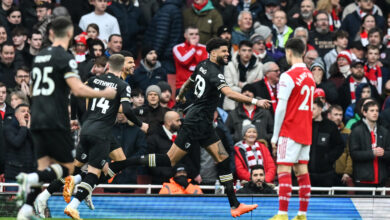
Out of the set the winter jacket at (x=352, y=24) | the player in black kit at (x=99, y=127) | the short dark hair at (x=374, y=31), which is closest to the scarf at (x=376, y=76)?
the short dark hair at (x=374, y=31)

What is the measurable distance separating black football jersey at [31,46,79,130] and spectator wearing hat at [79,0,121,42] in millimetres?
8477

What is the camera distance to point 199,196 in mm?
14234

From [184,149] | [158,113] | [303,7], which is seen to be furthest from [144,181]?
[303,7]

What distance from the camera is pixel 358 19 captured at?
2066 centimetres

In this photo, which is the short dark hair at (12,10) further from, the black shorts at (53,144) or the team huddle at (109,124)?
the black shorts at (53,144)

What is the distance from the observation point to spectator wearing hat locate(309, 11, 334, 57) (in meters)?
19.7

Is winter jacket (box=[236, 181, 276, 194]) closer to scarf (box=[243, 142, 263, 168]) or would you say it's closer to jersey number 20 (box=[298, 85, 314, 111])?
scarf (box=[243, 142, 263, 168])

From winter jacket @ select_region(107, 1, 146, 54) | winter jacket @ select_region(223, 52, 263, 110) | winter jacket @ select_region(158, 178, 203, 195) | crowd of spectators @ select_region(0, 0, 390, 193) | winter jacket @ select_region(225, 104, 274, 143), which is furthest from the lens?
winter jacket @ select_region(107, 1, 146, 54)

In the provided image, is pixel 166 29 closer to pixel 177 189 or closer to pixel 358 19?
→ pixel 358 19

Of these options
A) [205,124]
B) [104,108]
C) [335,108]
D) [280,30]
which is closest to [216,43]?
[205,124]

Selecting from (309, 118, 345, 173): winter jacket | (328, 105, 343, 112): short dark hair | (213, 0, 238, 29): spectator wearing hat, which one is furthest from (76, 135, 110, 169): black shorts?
(213, 0, 238, 29): spectator wearing hat

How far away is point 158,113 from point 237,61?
2755 millimetres

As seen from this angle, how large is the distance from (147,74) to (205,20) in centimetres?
217

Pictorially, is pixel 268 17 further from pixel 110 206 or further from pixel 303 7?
pixel 110 206
